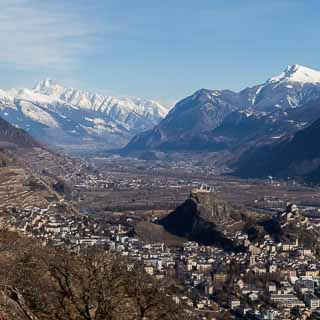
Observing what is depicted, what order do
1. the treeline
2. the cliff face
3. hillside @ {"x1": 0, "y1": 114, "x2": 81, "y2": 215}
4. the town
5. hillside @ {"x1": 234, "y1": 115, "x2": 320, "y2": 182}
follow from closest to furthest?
the treeline, the town, the cliff face, hillside @ {"x1": 0, "y1": 114, "x2": 81, "y2": 215}, hillside @ {"x1": 234, "y1": 115, "x2": 320, "y2": 182}

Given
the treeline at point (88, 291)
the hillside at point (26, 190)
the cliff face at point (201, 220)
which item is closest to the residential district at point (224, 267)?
the cliff face at point (201, 220)

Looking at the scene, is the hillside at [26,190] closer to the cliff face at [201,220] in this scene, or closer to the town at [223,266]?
the town at [223,266]

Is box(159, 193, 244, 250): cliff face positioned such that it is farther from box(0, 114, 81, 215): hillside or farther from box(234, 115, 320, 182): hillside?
box(234, 115, 320, 182): hillside

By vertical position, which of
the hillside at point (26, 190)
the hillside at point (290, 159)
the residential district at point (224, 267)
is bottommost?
the residential district at point (224, 267)

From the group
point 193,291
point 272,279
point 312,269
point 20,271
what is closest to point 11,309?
point 20,271

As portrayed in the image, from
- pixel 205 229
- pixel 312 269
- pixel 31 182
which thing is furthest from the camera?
pixel 31 182

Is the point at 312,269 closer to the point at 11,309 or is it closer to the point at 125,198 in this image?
the point at 11,309

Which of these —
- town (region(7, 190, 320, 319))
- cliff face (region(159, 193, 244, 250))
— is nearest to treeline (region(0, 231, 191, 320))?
town (region(7, 190, 320, 319))

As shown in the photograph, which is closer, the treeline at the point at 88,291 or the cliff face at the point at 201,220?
the treeline at the point at 88,291
